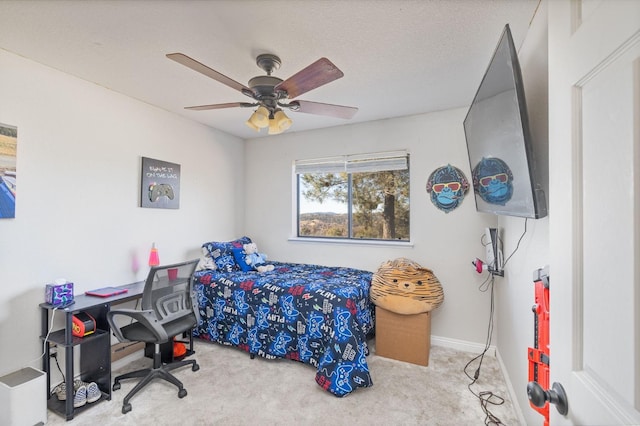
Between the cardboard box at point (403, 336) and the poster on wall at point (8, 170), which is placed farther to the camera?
the cardboard box at point (403, 336)

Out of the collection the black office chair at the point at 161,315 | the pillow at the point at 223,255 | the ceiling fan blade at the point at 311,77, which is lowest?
the black office chair at the point at 161,315

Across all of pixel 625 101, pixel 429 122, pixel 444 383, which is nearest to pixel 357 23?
pixel 625 101

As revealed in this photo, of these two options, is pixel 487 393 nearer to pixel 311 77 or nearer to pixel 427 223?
pixel 427 223

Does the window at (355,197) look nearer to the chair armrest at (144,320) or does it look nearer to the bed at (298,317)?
the bed at (298,317)

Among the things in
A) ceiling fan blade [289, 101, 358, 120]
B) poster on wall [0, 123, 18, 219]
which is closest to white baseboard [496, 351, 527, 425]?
ceiling fan blade [289, 101, 358, 120]

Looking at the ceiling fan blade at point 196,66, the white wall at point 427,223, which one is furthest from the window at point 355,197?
the ceiling fan blade at point 196,66

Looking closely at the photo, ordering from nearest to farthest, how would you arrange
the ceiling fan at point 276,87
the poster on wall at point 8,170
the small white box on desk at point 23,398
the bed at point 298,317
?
the ceiling fan at point 276,87, the small white box on desk at point 23,398, the poster on wall at point 8,170, the bed at point 298,317

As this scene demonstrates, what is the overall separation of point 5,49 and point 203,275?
7.61ft

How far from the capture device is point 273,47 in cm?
198

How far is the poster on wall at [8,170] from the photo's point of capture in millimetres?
2033

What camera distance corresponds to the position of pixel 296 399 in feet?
7.24

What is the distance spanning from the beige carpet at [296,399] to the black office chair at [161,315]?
0.36 feet

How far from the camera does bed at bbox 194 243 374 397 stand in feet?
7.71

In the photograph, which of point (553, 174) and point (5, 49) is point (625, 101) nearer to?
point (553, 174)
